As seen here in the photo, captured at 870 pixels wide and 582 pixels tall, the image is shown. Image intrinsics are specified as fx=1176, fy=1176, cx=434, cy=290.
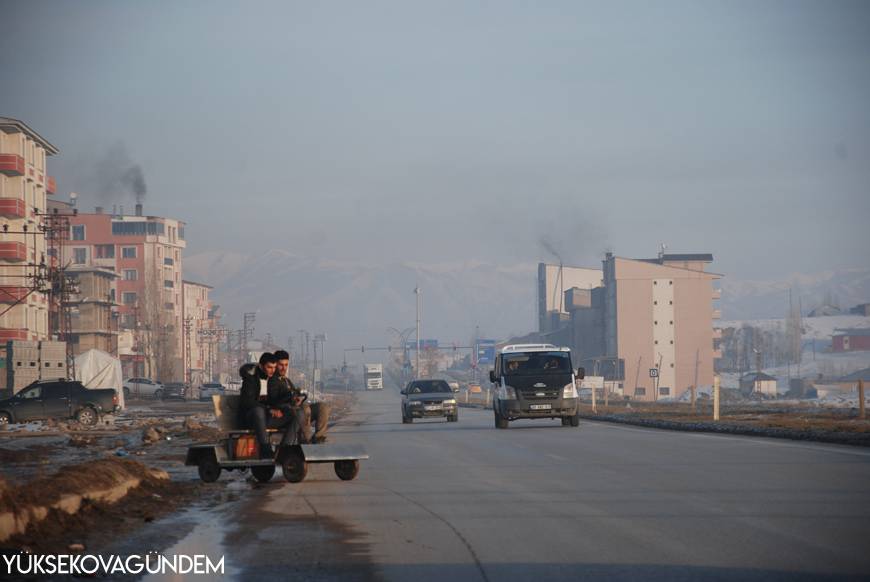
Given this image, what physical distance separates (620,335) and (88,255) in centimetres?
7590

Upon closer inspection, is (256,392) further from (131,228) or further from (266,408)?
(131,228)

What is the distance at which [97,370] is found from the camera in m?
67.8

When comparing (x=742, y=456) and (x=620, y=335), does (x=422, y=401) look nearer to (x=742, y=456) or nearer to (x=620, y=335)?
(x=742, y=456)

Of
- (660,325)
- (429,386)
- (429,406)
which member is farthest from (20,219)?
(660,325)

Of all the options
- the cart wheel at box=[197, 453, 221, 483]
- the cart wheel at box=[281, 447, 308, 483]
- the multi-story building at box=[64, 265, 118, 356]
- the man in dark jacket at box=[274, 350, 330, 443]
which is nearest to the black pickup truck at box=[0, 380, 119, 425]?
the cart wheel at box=[197, 453, 221, 483]

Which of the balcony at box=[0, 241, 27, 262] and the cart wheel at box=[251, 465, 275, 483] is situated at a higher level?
the balcony at box=[0, 241, 27, 262]

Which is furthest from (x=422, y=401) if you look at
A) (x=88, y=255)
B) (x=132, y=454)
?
(x=88, y=255)

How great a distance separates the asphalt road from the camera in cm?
898

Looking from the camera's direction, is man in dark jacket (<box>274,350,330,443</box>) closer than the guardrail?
Yes

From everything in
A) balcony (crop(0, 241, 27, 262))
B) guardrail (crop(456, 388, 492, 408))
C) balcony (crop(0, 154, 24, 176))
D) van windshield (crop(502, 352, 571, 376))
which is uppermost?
balcony (crop(0, 154, 24, 176))

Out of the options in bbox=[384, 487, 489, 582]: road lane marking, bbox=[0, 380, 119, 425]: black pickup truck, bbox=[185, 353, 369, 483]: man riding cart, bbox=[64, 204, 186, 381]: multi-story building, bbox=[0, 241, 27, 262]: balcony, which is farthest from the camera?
bbox=[64, 204, 186, 381]: multi-story building

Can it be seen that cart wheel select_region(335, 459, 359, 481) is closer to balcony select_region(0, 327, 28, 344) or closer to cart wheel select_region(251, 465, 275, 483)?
cart wheel select_region(251, 465, 275, 483)

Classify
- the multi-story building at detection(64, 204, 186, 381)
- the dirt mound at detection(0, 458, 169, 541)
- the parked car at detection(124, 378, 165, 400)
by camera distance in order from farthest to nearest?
the multi-story building at detection(64, 204, 186, 381), the parked car at detection(124, 378, 165, 400), the dirt mound at detection(0, 458, 169, 541)

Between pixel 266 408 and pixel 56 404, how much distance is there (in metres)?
32.9
